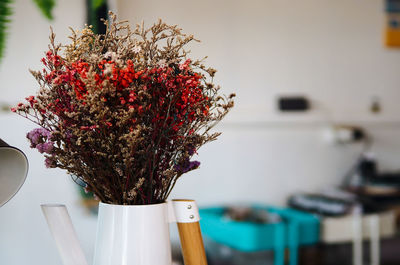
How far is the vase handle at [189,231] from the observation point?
2.54 feet

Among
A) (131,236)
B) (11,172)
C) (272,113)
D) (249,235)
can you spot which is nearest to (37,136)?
(11,172)

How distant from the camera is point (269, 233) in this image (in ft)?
6.72

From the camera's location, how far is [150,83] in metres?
0.70

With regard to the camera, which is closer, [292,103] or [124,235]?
[124,235]

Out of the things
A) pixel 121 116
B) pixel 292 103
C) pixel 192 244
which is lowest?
pixel 192 244

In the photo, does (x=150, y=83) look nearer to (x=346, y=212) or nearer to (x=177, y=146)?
(x=177, y=146)

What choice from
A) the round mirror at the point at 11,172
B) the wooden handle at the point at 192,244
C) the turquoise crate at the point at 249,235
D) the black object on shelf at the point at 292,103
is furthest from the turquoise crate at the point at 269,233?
the round mirror at the point at 11,172

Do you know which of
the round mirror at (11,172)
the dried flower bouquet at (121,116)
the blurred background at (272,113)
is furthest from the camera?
the blurred background at (272,113)

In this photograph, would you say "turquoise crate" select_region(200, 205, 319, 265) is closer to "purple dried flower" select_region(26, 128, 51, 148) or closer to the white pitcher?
the white pitcher

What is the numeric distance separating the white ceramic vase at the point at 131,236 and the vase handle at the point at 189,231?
6 cm

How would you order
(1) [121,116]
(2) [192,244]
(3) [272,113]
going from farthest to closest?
(3) [272,113]
(2) [192,244]
(1) [121,116]

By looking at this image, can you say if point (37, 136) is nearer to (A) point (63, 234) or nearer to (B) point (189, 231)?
(A) point (63, 234)

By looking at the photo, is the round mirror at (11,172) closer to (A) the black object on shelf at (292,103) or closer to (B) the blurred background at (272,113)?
(B) the blurred background at (272,113)

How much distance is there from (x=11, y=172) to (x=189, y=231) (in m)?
0.32
